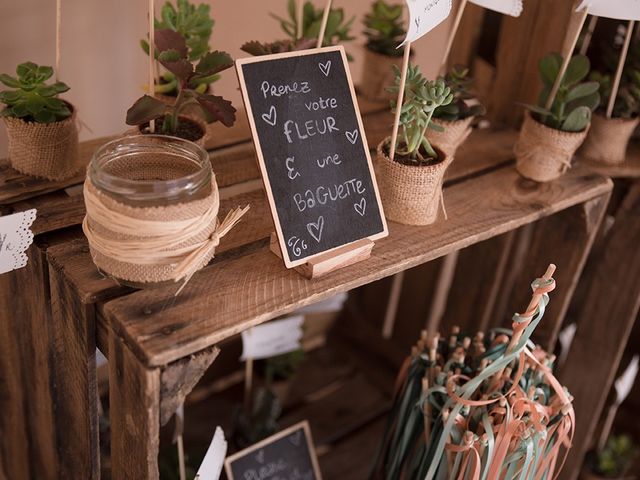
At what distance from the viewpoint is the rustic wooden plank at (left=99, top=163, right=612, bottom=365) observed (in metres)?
0.89

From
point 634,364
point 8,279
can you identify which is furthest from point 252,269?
point 634,364

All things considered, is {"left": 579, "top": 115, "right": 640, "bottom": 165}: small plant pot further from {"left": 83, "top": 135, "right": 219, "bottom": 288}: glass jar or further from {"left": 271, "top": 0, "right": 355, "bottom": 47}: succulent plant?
{"left": 83, "top": 135, "right": 219, "bottom": 288}: glass jar

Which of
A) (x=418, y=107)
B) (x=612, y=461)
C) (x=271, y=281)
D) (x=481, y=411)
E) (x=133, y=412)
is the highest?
(x=418, y=107)

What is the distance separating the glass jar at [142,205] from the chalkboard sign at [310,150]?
0.09m

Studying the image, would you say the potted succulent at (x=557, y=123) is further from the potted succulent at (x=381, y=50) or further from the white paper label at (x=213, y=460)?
the white paper label at (x=213, y=460)

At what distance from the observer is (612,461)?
187 centimetres

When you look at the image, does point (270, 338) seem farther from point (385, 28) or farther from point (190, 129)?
point (385, 28)

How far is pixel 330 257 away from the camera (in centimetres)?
100

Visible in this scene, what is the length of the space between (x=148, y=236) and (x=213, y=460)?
46 centimetres

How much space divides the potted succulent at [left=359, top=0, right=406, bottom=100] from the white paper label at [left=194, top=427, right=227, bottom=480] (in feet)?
2.58

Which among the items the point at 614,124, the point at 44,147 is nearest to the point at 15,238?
the point at 44,147

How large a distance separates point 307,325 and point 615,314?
764mm

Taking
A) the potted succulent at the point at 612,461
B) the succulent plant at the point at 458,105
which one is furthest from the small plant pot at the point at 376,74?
the potted succulent at the point at 612,461

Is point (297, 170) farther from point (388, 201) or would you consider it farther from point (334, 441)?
point (334, 441)
